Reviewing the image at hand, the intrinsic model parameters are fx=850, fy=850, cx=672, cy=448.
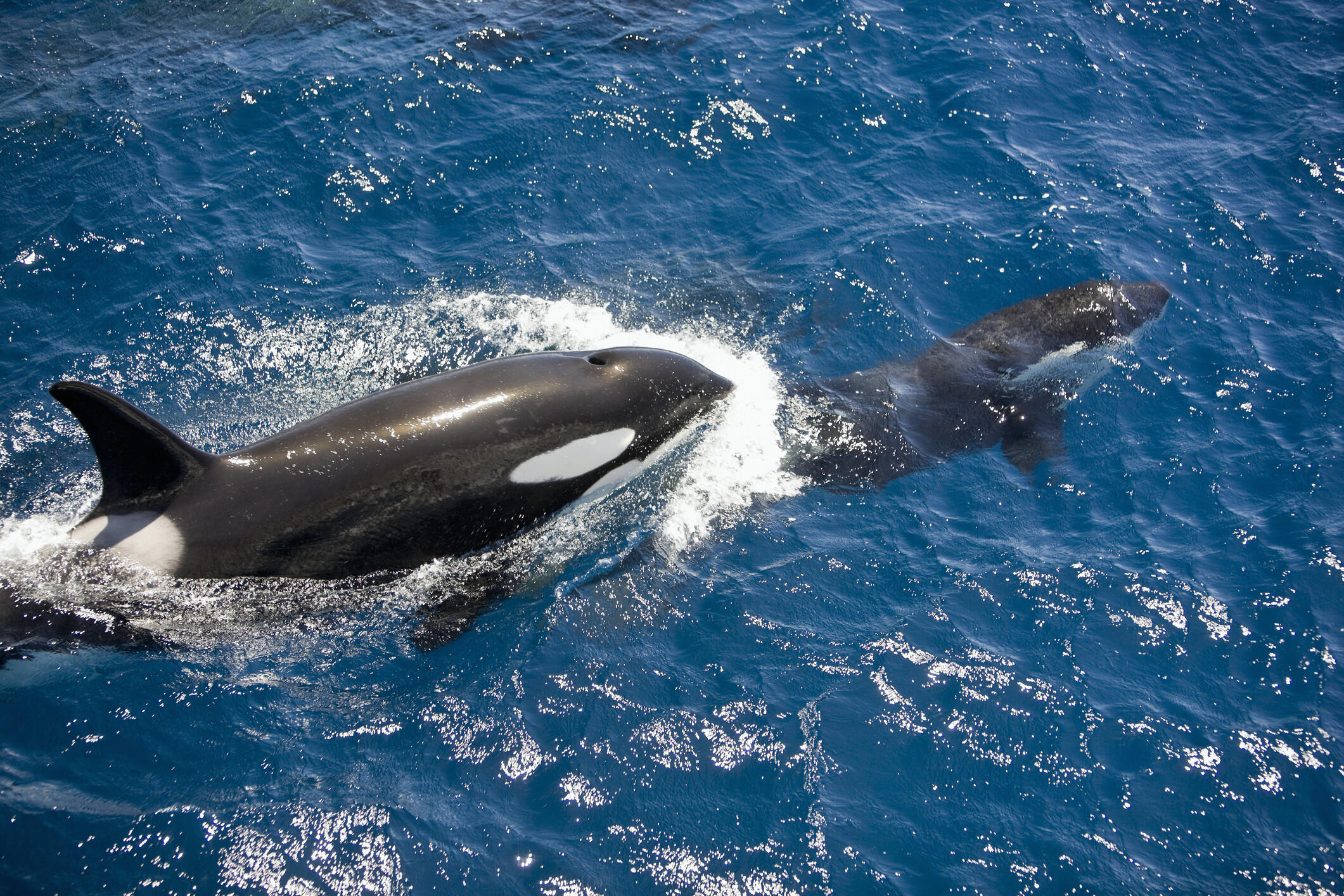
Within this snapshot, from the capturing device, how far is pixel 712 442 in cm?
1060

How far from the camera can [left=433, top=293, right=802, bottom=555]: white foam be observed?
9.98 meters

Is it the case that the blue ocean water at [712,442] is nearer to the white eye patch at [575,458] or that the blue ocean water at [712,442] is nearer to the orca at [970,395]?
the orca at [970,395]

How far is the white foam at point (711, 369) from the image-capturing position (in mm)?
9977

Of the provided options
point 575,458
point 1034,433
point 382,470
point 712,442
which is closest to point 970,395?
point 1034,433

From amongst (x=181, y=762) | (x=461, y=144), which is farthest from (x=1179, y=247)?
(x=181, y=762)

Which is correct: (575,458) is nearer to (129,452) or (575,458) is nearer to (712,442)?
(712,442)

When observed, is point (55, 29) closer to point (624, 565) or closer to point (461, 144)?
point (461, 144)

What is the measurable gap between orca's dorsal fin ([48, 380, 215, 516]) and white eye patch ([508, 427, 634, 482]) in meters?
2.88

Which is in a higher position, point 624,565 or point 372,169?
point 372,169

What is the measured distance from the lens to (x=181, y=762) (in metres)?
7.40

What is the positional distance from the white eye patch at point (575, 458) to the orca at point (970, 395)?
251 centimetres

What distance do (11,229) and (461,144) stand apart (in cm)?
659

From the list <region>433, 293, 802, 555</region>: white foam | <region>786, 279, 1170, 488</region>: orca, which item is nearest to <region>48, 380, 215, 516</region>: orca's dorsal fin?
<region>433, 293, 802, 555</region>: white foam

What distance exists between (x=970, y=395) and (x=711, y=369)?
358 centimetres
